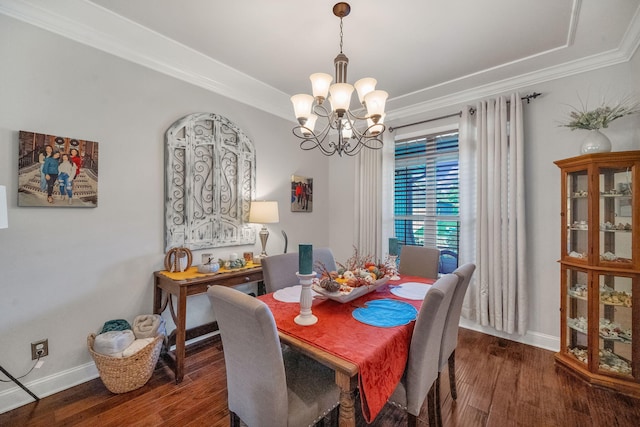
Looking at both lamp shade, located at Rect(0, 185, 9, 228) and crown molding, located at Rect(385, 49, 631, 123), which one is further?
crown molding, located at Rect(385, 49, 631, 123)

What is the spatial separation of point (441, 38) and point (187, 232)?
106 inches

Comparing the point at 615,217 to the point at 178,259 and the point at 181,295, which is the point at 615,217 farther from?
the point at 178,259

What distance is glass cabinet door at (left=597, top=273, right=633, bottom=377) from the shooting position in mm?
2008

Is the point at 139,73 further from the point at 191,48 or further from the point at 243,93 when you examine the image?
the point at 243,93

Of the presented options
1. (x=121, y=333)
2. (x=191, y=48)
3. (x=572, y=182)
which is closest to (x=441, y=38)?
(x=572, y=182)

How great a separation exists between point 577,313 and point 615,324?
0.75ft

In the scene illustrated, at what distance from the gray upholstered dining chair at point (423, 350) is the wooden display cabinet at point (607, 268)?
1532 millimetres

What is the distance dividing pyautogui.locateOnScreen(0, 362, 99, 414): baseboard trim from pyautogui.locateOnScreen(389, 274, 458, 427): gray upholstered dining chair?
7.17 ft

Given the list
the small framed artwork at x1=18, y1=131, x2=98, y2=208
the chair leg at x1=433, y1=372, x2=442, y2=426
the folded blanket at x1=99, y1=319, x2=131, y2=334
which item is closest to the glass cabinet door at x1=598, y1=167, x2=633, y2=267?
the chair leg at x1=433, y1=372, x2=442, y2=426

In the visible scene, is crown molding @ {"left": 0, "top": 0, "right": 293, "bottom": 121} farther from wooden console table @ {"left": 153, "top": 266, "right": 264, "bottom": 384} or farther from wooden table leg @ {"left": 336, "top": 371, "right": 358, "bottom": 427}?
wooden table leg @ {"left": 336, "top": 371, "right": 358, "bottom": 427}

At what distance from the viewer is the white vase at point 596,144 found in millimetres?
2104

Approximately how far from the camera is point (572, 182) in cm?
228

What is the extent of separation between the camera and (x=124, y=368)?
6.15 feet

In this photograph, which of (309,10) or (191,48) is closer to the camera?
(309,10)
